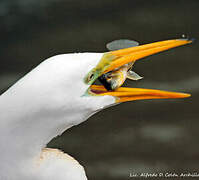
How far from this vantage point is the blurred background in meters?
1.35

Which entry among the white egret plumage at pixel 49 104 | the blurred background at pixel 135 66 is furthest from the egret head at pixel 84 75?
the blurred background at pixel 135 66

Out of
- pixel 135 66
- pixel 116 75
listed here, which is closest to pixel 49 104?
pixel 116 75

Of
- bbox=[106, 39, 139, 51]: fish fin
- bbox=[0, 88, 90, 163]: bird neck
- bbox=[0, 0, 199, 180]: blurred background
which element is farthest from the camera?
bbox=[0, 0, 199, 180]: blurred background

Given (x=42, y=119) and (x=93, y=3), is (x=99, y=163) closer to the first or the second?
(x=93, y=3)

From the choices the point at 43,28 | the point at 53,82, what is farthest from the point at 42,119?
the point at 43,28

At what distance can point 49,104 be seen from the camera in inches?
21.9

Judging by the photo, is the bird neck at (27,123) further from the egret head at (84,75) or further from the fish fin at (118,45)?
the fish fin at (118,45)

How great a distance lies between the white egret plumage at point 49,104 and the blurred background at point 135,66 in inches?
28.3

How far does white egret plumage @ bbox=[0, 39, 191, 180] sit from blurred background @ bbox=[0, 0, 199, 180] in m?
0.72

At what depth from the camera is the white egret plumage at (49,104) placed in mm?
552

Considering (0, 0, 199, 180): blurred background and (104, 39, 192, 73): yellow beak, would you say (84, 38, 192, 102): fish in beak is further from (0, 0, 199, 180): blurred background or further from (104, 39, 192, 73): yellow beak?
(0, 0, 199, 180): blurred background

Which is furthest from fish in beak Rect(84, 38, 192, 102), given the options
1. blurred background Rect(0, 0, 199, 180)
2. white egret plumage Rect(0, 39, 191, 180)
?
blurred background Rect(0, 0, 199, 180)

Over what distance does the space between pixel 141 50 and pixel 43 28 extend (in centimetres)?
77

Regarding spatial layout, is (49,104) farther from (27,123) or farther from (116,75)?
(116,75)
